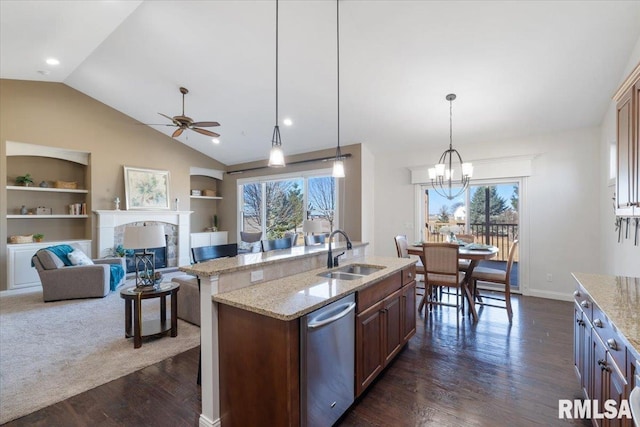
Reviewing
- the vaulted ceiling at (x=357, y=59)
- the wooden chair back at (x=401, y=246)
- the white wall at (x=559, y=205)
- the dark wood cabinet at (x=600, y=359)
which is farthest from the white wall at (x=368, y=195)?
the dark wood cabinet at (x=600, y=359)

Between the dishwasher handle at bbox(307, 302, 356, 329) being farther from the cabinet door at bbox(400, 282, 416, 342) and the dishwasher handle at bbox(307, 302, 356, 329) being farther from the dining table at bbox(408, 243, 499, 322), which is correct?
the dining table at bbox(408, 243, 499, 322)

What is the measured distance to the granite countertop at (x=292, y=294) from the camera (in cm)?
158

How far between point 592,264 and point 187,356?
224 inches

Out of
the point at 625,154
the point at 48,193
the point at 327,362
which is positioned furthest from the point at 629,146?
the point at 48,193

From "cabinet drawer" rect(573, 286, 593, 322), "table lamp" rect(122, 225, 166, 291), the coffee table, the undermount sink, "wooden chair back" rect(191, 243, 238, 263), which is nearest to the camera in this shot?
"cabinet drawer" rect(573, 286, 593, 322)

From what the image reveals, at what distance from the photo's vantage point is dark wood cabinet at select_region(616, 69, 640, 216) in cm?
184

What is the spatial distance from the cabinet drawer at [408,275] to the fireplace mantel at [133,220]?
6.34m

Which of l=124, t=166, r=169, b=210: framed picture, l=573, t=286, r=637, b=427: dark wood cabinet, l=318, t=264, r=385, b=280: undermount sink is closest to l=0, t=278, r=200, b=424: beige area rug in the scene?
l=318, t=264, r=385, b=280: undermount sink

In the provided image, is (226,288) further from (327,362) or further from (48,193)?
(48,193)

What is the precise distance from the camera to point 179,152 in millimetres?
7559

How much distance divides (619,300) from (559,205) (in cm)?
373

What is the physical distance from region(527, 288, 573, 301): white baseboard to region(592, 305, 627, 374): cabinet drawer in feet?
12.3

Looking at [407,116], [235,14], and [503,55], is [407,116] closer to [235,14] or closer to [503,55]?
[503,55]

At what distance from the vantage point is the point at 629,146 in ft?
6.40
